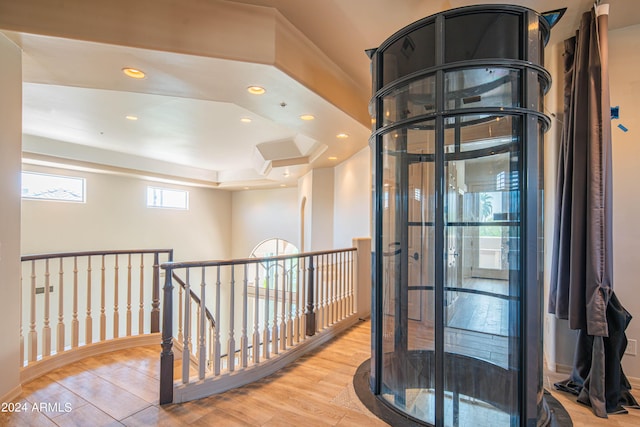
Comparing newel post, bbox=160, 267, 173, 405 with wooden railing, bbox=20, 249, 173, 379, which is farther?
wooden railing, bbox=20, 249, 173, 379

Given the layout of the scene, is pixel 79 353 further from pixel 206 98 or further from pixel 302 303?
pixel 206 98

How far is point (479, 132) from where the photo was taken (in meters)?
2.10

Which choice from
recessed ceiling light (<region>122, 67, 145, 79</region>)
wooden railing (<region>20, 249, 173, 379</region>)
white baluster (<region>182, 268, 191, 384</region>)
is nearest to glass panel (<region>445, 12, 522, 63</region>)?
recessed ceiling light (<region>122, 67, 145, 79</region>)

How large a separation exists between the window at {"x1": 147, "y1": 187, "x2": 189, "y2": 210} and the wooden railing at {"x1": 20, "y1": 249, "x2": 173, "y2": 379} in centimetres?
145

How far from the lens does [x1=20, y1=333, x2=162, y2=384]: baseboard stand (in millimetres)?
2642

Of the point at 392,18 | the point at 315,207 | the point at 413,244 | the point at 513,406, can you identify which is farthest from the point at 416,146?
the point at 315,207

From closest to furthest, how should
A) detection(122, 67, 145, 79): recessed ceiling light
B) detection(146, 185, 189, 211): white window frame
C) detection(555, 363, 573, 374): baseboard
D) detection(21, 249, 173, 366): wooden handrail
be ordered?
detection(122, 67, 145, 79): recessed ceiling light
detection(555, 363, 573, 374): baseboard
detection(21, 249, 173, 366): wooden handrail
detection(146, 185, 189, 211): white window frame

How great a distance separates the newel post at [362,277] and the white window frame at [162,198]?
6.09 m

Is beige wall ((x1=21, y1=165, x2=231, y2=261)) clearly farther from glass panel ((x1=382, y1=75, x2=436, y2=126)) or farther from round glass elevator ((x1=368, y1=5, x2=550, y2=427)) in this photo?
glass panel ((x1=382, y1=75, x2=436, y2=126))

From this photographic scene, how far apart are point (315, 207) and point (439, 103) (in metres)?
4.55

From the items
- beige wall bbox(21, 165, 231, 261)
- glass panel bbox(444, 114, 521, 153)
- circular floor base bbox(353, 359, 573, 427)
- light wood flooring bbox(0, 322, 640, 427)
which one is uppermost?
glass panel bbox(444, 114, 521, 153)

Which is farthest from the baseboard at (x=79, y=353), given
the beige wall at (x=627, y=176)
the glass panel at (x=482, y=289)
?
the beige wall at (x=627, y=176)

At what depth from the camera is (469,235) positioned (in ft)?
7.35

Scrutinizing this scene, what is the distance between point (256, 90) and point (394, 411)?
2.74m
